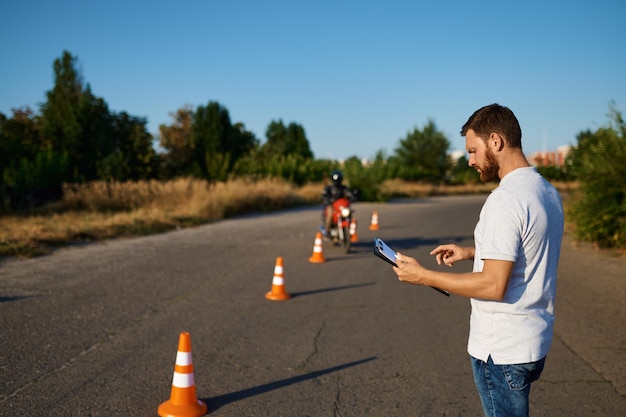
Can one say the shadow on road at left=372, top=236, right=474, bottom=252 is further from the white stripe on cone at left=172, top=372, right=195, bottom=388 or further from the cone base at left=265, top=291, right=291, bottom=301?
the white stripe on cone at left=172, top=372, right=195, bottom=388

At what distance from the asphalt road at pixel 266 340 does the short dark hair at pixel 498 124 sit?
2373 mm

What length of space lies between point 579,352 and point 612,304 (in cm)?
266

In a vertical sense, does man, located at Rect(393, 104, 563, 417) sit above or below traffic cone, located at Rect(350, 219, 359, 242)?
above

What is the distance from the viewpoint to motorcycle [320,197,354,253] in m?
12.1

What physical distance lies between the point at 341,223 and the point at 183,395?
8525 millimetres

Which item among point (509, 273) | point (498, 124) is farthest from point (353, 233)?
point (509, 273)

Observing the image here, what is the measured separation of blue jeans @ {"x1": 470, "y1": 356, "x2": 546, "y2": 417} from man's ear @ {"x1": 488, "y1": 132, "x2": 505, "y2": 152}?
35.0 inches

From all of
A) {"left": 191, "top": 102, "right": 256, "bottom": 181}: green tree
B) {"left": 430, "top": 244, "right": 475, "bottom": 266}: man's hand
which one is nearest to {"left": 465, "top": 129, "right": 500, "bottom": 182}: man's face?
{"left": 430, "top": 244, "right": 475, "bottom": 266}: man's hand

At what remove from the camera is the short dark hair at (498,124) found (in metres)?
2.32

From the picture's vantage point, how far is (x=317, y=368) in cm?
487

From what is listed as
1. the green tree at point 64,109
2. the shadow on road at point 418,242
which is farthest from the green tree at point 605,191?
the green tree at point 64,109

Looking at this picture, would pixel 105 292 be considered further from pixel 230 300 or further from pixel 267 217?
pixel 267 217

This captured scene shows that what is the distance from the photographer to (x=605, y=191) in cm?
1221

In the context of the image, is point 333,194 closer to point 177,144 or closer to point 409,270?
point 409,270
